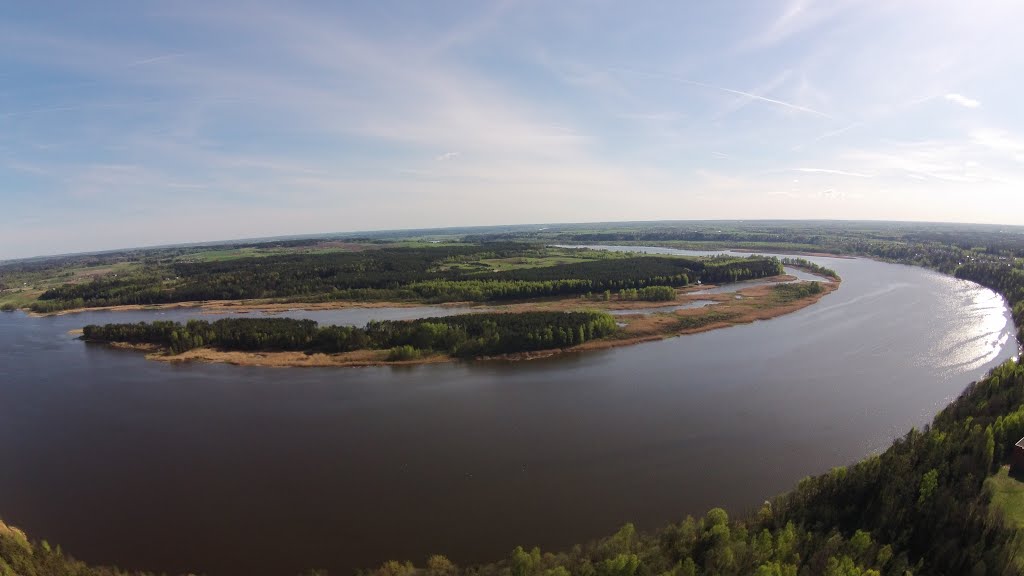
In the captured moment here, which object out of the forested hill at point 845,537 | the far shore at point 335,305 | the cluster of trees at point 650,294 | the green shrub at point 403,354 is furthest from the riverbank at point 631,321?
the forested hill at point 845,537

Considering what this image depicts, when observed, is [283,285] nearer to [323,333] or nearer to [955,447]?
[323,333]

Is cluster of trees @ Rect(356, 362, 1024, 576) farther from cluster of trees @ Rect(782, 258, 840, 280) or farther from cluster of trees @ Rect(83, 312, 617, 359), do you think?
cluster of trees @ Rect(782, 258, 840, 280)

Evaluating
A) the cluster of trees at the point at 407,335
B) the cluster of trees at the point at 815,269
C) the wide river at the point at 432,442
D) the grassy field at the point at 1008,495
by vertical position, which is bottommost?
the wide river at the point at 432,442

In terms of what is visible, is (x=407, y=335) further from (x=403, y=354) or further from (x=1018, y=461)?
(x=1018, y=461)

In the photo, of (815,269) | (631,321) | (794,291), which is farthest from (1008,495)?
(815,269)

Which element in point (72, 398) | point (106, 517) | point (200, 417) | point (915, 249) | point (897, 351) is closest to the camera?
point (106, 517)

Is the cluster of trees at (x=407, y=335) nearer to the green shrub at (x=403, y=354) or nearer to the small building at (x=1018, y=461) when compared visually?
the green shrub at (x=403, y=354)

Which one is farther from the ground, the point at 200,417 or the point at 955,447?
the point at 955,447

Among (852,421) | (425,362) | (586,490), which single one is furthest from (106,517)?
(852,421)
